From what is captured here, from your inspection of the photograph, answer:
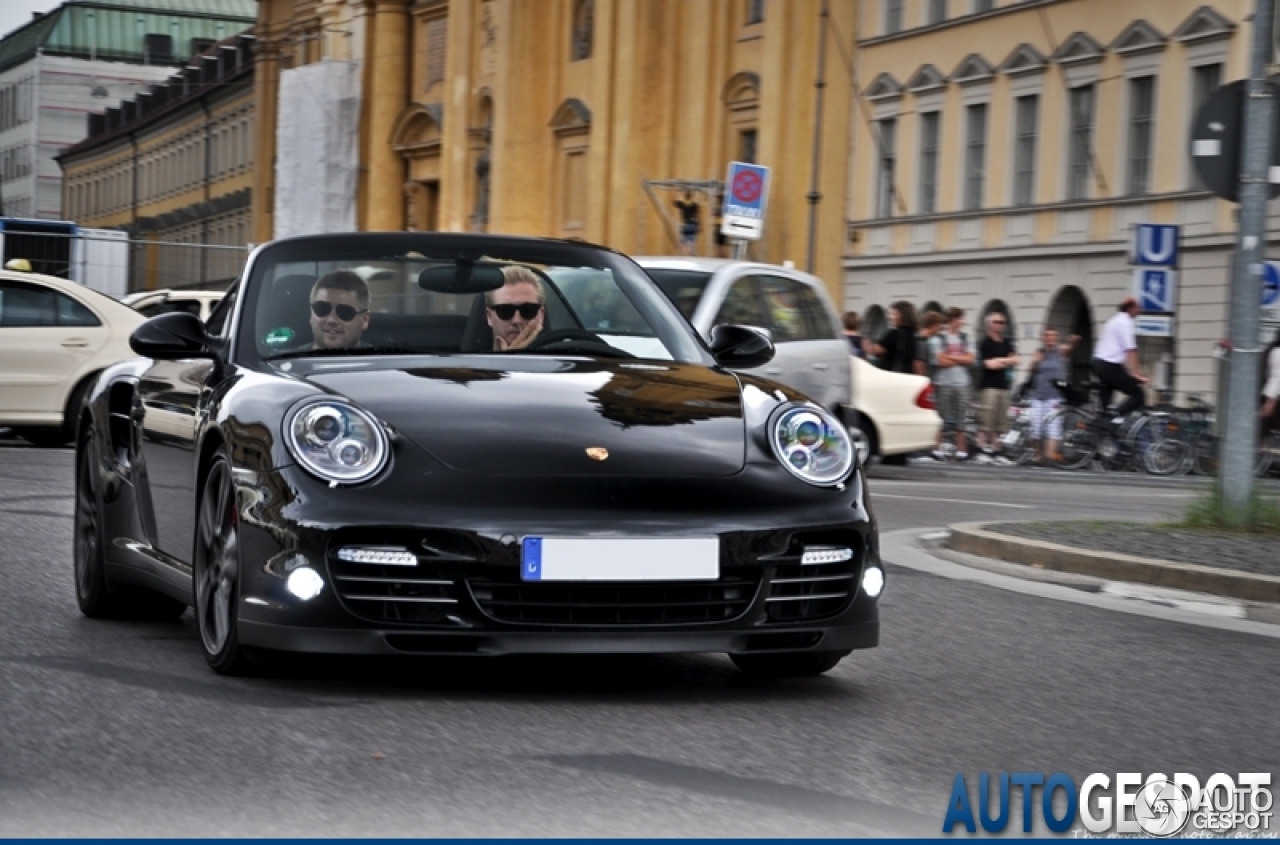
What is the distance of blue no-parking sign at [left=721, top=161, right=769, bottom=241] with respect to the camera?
2802 cm

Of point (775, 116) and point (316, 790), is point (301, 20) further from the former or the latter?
point (316, 790)

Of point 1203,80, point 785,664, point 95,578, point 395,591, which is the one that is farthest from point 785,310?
point 1203,80

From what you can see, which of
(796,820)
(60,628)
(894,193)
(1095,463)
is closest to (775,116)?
(894,193)

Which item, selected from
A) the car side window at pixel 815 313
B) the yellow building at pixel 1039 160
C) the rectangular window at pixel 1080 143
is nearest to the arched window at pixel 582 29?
the yellow building at pixel 1039 160

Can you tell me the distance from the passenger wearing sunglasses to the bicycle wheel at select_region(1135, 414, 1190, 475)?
67.2 feet

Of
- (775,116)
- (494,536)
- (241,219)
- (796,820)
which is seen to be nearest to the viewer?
(796,820)

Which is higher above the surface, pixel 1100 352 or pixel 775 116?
pixel 775 116

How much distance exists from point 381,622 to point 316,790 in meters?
1.30

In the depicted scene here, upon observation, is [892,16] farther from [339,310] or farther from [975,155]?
[339,310]

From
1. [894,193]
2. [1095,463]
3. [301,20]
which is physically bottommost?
[1095,463]

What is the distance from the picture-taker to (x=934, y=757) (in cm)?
609

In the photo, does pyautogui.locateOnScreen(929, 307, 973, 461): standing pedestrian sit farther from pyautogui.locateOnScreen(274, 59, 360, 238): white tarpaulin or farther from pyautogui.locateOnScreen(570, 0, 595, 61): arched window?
pyautogui.locateOnScreen(274, 59, 360, 238): white tarpaulin

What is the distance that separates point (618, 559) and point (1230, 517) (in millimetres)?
7419

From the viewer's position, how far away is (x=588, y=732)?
6.25 metres
